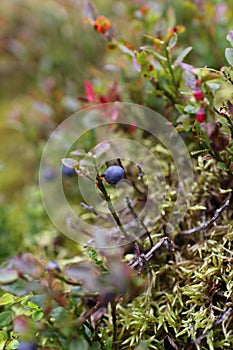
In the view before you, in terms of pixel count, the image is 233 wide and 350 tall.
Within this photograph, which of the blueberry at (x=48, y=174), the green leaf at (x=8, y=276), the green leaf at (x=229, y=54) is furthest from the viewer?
the blueberry at (x=48, y=174)

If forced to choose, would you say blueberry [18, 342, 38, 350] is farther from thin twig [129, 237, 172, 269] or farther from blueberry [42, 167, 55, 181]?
blueberry [42, 167, 55, 181]

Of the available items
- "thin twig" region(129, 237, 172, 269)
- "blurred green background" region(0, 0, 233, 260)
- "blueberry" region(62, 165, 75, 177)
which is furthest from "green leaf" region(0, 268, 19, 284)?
"blueberry" region(62, 165, 75, 177)

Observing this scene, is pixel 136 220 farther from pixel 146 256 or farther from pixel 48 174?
pixel 48 174

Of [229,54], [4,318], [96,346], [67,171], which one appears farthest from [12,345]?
[229,54]

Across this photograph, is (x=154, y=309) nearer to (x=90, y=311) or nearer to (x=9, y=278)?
(x=90, y=311)

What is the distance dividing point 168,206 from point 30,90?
129 cm

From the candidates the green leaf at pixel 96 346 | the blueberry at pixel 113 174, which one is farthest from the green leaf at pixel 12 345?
the blueberry at pixel 113 174

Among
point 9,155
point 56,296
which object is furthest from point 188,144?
point 9,155

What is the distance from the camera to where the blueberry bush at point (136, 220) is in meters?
0.79

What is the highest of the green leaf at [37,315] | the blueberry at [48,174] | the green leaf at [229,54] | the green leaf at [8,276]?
the green leaf at [229,54]

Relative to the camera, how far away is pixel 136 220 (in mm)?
1044

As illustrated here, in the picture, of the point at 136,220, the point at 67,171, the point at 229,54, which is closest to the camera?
the point at 229,54

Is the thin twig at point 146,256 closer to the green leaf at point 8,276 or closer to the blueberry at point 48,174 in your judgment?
the green leaf at point 8,276

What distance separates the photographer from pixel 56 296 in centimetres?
76
